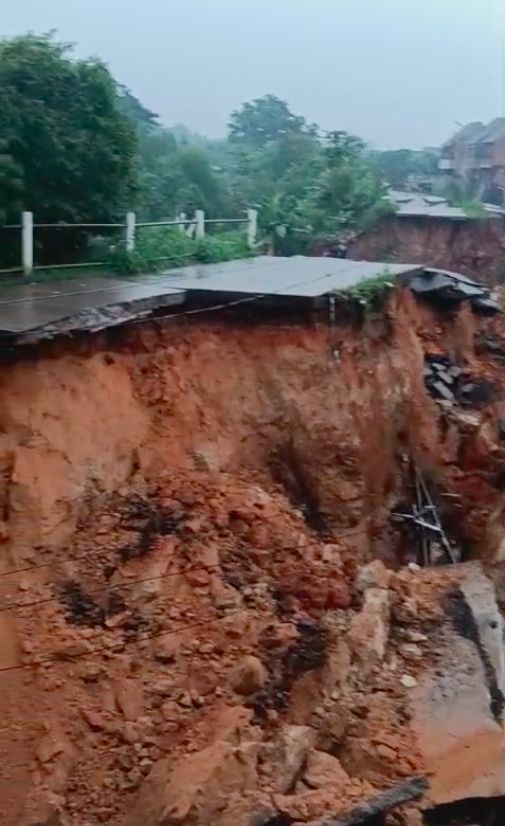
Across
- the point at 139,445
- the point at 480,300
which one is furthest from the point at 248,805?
the point at 480,300

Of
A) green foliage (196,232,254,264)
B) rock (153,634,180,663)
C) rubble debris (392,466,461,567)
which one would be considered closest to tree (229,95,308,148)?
green foliage (196,232,254,264)

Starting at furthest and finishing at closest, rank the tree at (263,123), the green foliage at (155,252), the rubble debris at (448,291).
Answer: the tree at (263,123) < the rubble debris at (448,291) < the green foliage at (155,252)

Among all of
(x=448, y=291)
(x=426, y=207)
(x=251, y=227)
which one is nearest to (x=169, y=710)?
(x=448, y=291)

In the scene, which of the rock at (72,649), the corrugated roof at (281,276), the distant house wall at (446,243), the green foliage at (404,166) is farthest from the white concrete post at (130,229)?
the green foliage at (404,166)

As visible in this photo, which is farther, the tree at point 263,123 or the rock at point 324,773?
the tree at point 263,123

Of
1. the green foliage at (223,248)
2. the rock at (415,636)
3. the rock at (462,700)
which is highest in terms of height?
the green foliage at (223,248)

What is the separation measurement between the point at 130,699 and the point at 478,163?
8.65m

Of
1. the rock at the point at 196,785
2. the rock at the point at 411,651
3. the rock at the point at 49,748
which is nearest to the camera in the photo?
the rock at the point at 196,785

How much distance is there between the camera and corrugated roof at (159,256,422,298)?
496 cm

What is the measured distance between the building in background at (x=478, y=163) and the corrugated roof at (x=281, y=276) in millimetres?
3651

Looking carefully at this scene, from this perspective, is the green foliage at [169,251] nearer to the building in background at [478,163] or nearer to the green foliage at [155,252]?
the green foliage at [155,252]

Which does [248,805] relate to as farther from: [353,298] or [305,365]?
[353,298]

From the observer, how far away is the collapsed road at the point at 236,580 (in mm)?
3291

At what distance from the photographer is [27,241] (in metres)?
5.25
